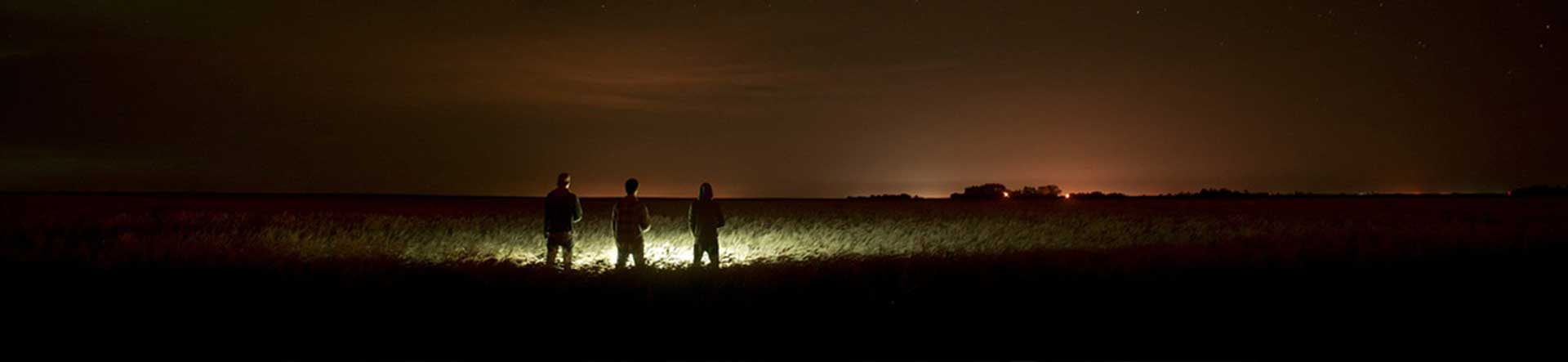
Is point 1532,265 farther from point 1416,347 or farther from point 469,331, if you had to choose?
point 469,331

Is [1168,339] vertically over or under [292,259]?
under

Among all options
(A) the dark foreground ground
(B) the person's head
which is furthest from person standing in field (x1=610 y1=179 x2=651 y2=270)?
(A) the dark foreground ground

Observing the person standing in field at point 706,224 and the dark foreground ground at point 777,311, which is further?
the person standing in field at point 706,224

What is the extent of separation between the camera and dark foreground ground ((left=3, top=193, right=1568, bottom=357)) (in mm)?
6066

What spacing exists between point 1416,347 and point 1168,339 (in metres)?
1.51

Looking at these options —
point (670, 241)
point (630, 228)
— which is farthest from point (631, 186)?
point (670, 241)

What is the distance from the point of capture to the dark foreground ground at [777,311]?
607cm

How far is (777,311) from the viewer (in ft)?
23.3

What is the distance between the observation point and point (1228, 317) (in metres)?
7.21

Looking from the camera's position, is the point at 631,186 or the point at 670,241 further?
the point at 670,241

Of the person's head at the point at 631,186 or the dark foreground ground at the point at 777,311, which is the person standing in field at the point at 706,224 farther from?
the dark foreground ground at the point at 777,311

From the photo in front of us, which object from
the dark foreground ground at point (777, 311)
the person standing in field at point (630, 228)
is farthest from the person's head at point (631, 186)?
the dark foreground ground at point (777, 311)

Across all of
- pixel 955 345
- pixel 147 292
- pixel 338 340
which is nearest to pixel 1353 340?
pixel 955 345

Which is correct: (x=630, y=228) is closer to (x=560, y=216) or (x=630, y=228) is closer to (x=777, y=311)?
(x=560, y=216)
